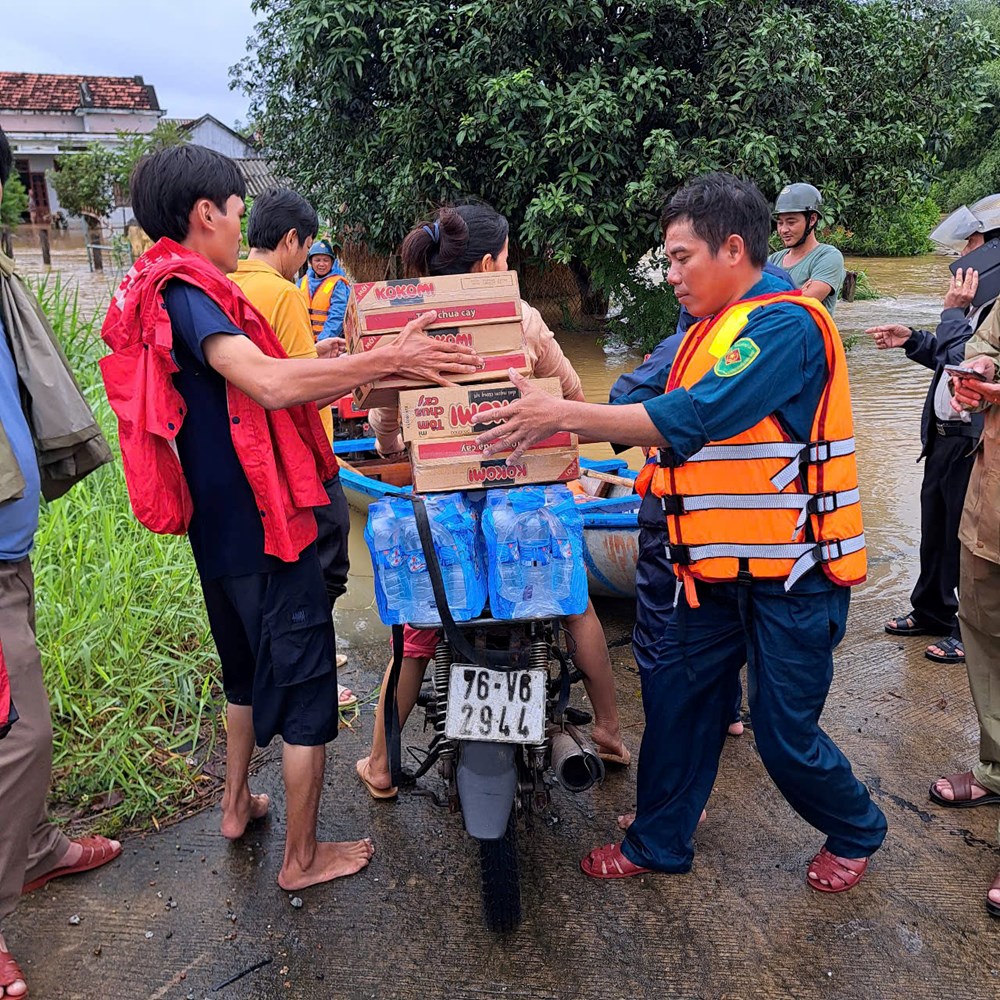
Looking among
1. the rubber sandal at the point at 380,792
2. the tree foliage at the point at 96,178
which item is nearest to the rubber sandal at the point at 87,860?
the rubber sandal at the point at 380,792

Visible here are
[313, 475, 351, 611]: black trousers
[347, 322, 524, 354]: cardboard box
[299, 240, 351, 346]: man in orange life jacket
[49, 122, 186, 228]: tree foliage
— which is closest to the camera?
[347, 322, 524, 354]: cardboard box

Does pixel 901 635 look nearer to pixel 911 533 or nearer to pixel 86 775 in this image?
pixel 911 533

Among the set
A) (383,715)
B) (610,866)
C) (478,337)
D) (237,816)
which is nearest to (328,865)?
(237,816)

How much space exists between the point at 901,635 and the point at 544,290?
1006 cm

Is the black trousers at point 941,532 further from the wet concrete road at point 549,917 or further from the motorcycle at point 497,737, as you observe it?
the motorcycle at point 497,737

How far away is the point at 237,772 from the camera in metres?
3.07

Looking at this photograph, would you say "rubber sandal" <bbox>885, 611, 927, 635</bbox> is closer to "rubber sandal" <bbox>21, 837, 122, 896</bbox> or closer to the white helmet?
the white helmet

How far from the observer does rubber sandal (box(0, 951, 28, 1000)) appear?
2453mm

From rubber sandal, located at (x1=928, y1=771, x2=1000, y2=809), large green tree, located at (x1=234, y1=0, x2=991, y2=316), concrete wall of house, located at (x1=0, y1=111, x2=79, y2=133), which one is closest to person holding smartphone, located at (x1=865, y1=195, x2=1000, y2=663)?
rubber sandal, located at (x1=928, y1=771, x2=1000, y2=809)

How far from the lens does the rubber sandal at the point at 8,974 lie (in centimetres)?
245

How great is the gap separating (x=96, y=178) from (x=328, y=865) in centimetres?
3079

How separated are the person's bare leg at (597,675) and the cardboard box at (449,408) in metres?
0.92

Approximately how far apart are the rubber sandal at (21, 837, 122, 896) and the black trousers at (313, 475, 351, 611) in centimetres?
110

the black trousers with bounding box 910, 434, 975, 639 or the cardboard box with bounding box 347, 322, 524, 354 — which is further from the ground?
the cardboard box with bounding box 347, 322, 524, 354
